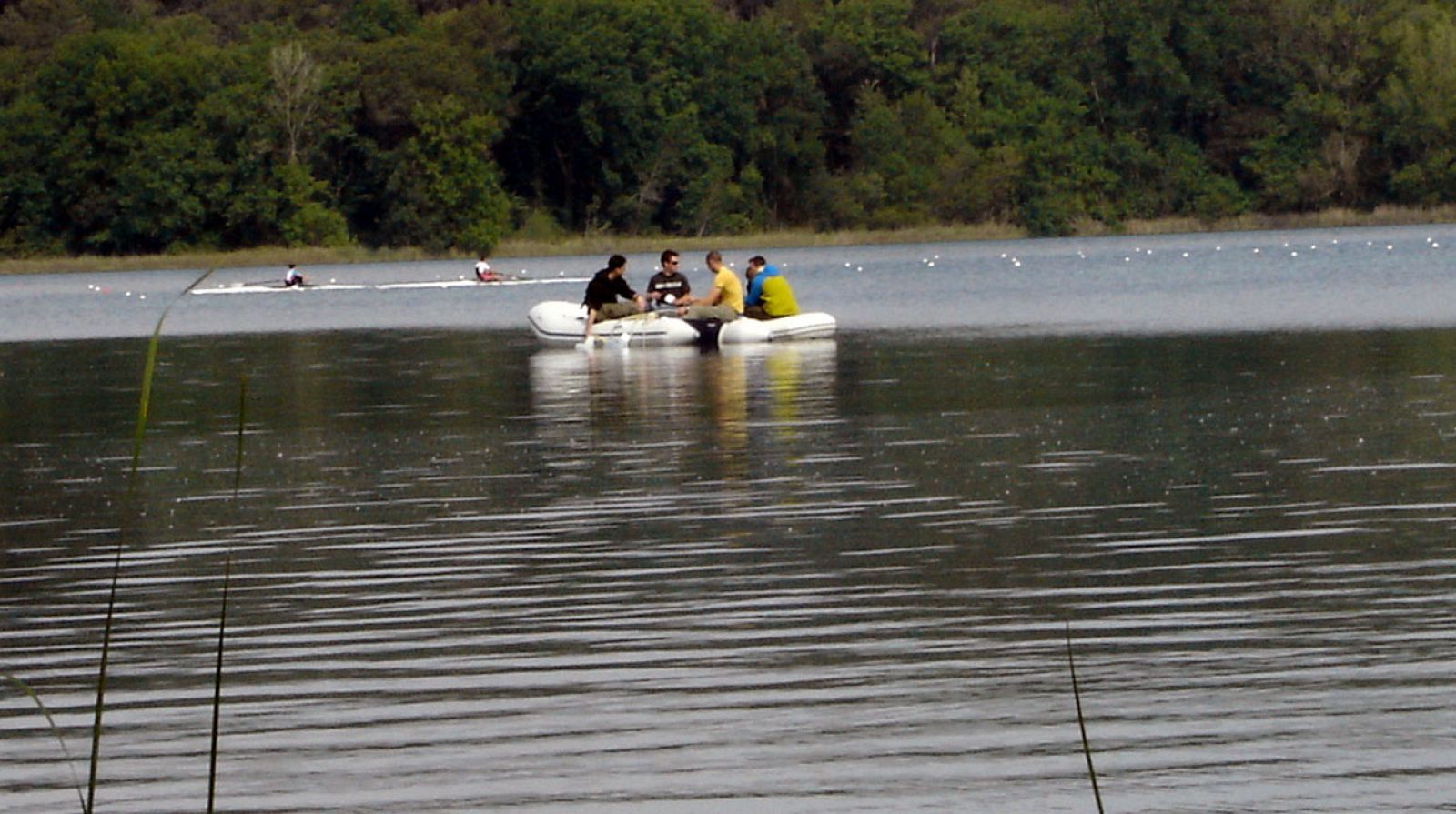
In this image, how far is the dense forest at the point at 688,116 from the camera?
78.9 meters

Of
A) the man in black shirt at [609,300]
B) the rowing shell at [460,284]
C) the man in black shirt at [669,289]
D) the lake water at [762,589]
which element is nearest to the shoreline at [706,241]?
the rowing shell at [460,284]

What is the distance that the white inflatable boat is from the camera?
2752 centimetres

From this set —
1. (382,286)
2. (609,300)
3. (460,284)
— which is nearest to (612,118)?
(382,286)

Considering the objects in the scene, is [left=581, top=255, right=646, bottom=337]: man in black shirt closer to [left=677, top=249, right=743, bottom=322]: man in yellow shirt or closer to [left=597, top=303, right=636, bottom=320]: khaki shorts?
[left=597, top=303, right=636, bottom=320]: khaki shorts

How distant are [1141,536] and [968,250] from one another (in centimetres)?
6496

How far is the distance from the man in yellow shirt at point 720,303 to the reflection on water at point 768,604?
325 inches

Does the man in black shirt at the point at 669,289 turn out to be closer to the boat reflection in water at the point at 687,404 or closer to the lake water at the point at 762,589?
the boat reflection in water at the point at 687,404

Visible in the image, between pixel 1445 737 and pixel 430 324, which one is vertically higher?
pixel 1445 737

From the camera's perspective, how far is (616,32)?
8400 cm

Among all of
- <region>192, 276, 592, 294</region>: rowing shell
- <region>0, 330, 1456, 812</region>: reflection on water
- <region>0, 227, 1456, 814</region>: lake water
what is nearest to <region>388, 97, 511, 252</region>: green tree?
<region>192, 276, 592, 294</region>: rowing shell

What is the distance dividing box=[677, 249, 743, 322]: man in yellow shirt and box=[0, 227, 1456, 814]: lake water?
15.5 ft

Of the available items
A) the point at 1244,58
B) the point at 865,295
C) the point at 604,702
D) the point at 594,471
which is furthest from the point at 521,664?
the point at 1244,58

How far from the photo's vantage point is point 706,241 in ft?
274

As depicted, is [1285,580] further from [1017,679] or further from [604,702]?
[604,702]
